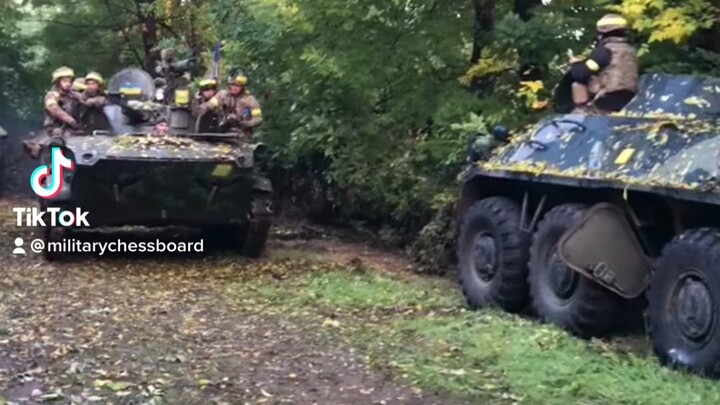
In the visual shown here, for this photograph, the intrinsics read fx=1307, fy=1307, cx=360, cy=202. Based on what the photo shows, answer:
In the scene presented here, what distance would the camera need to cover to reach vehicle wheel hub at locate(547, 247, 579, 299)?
928 cm

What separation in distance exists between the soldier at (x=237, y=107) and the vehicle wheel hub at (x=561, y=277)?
6.11m

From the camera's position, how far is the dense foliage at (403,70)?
12.5 meters

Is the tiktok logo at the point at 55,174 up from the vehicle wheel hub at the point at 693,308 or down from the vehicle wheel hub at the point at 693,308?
up

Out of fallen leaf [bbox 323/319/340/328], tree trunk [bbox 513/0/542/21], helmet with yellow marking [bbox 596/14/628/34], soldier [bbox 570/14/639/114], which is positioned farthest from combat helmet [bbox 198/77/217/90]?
helmet with yellow marking [bbox 596/14/628/34]

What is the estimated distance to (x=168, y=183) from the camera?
1327cm

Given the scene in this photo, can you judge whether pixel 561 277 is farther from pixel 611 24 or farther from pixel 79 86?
pixel 79 86

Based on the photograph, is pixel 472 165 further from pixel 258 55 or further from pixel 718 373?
pixel 258 55

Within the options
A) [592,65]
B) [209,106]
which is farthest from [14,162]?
[592,65]

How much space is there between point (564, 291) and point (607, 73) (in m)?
1.82

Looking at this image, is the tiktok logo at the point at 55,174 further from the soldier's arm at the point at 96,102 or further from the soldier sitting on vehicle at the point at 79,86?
the soldier sitting on vehicle at the point at 79,86

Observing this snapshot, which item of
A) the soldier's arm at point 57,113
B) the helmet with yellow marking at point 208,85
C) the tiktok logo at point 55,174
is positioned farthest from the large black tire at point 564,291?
the soldier's arm at point 57,113

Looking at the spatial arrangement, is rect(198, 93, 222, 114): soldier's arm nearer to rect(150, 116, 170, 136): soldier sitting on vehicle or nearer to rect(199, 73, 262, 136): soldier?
rect(199, 73, 262, 136): soldier

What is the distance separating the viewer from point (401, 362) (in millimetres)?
8250

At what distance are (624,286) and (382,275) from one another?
451 cm
